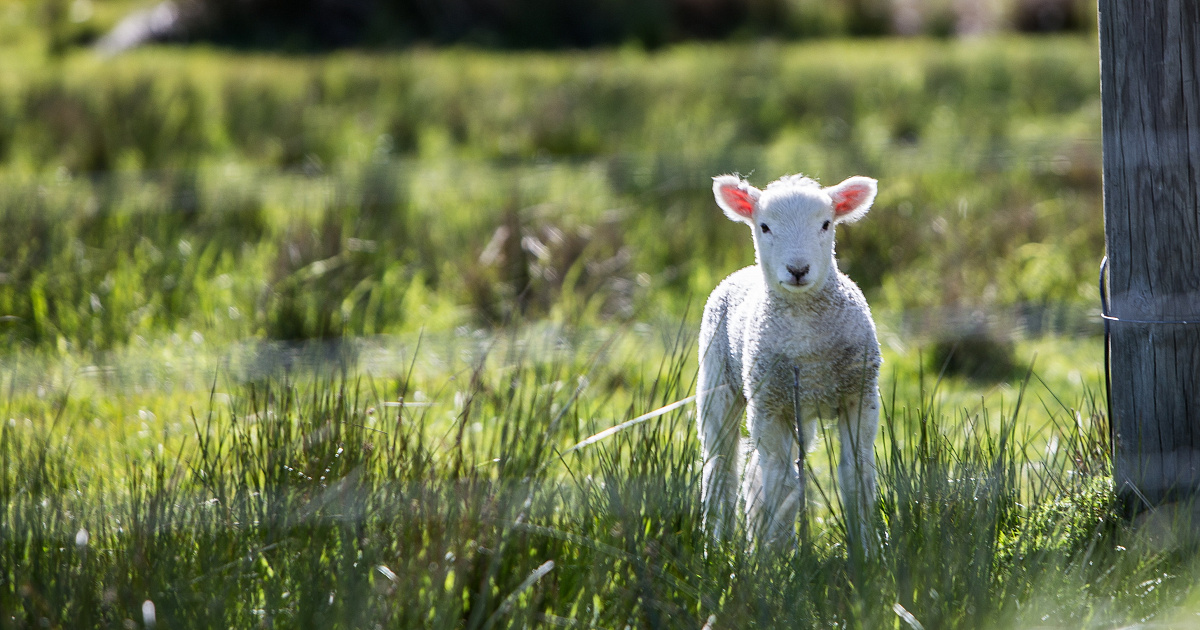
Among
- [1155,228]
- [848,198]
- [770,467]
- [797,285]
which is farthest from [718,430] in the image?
[1155,228]

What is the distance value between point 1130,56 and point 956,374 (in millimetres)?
2965

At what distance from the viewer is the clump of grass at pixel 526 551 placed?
219 cm

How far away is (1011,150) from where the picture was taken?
28.9ft

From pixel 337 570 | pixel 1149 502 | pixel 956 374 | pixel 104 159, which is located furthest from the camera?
pixel 104 159

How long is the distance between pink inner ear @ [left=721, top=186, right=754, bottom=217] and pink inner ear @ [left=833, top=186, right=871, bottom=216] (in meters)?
0.22

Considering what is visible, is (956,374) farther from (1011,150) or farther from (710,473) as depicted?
(1011,150)

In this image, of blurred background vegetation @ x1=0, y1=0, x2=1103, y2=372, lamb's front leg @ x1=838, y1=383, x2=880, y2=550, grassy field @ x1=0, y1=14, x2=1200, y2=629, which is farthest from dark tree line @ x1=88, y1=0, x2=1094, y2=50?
lamb's front leg @ x1=838, y1=383, x2=880, y2=550

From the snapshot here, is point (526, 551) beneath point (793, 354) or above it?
beneath

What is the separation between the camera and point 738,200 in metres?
2.79

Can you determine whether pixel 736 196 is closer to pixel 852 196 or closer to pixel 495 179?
pixel 852 196

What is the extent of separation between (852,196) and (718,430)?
0.74 m

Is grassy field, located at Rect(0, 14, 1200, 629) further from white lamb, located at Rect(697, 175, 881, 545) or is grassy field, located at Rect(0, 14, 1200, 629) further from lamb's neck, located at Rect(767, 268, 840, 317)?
lamb's neck, located at Rect(767, 268, 840, 317)

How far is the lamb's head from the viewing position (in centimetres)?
253

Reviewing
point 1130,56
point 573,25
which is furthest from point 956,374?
point 573,25
